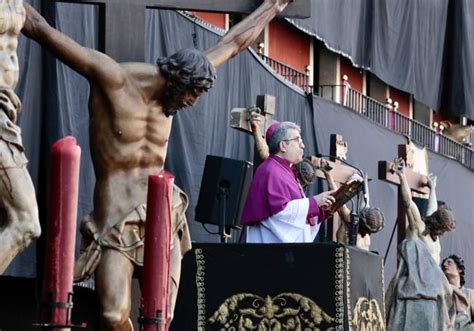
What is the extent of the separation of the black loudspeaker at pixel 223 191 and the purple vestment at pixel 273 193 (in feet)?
6.33

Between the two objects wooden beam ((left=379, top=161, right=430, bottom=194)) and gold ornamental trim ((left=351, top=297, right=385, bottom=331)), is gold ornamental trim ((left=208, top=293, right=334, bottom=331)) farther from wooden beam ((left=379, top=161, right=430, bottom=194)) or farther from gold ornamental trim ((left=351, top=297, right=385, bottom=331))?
wooden beam ((left=379, top=161, right=430, bottom=194))

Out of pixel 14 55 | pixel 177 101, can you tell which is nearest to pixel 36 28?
pixel 177 101

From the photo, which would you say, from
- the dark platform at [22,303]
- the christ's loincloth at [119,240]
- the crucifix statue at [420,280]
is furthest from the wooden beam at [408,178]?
the christ's loincloth at [119,240]

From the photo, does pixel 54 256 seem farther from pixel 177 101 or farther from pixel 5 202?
pixel 177 101

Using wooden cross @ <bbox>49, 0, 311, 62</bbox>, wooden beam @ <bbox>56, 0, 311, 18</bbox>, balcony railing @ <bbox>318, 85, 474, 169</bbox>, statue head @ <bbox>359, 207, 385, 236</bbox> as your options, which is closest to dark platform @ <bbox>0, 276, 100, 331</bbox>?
statue head @ <bbox>359, 207, 385, 236</bbox>

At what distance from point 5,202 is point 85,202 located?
5552 millimetres

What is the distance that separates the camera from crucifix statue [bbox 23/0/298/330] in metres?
8.02

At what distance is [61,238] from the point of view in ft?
14.6

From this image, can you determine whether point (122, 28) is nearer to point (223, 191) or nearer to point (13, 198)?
point (13, 198)

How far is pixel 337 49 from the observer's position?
19.2m

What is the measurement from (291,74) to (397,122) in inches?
146

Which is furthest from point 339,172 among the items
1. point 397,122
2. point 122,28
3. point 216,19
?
point 397,122

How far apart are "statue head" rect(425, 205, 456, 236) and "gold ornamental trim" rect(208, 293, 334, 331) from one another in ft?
15.0

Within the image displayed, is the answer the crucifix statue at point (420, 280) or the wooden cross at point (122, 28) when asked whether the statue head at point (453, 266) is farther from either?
the wooden cross at point (122, 28)
